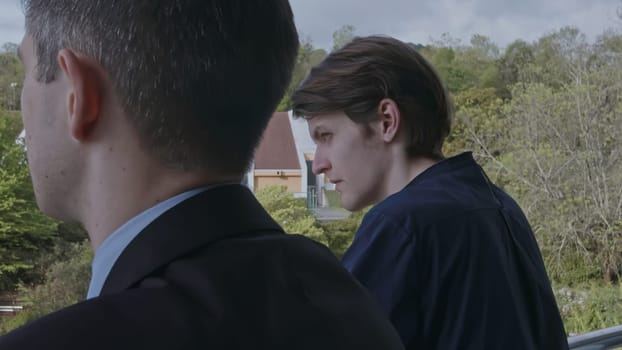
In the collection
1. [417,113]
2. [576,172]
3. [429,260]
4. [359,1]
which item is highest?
[359,1]

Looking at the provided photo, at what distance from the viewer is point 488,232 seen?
975 millimetres

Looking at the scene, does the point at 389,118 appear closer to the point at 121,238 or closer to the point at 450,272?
the point at 450,272

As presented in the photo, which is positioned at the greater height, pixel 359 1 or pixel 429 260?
pixel 359 1

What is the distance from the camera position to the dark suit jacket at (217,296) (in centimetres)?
39

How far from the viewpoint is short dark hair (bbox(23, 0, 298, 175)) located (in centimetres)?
47

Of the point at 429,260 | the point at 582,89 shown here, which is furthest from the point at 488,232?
the point at 582,89

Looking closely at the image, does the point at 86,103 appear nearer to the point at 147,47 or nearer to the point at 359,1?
the point at 147,47

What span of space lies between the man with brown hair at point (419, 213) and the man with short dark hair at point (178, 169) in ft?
1.32

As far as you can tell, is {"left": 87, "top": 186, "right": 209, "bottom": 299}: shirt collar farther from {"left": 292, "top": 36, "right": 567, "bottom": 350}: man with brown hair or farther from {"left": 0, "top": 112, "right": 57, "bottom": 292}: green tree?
{"left": 0, "top": 112, "right": 57, "bottom": 292}: green tree

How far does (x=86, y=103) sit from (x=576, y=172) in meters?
7.70

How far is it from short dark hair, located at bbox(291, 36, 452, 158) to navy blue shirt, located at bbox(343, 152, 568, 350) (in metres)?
0.14

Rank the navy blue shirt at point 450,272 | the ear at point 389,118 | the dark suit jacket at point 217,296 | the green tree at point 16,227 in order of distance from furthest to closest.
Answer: the green tree at point 16,227
the ear at point 389,118
the navy blue shirt at point 450,272
the dark suit jacket at point 217,296

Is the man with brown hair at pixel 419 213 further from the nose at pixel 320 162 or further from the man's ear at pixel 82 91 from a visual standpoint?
the man's ear at pixel 82 91

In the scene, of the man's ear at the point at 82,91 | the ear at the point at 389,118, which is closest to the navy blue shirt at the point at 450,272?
A: the ear at the point at 389,118
